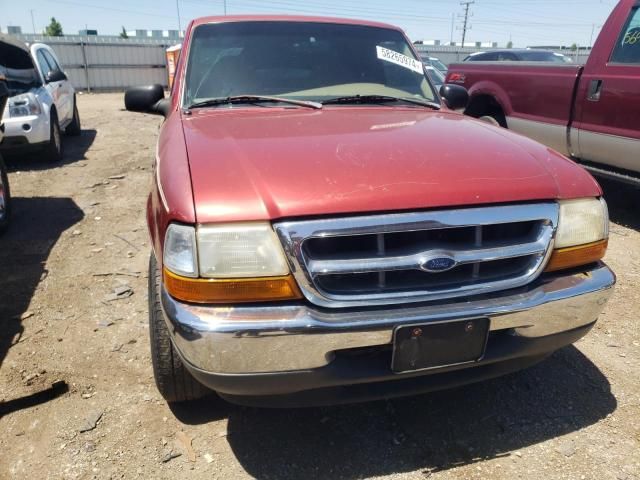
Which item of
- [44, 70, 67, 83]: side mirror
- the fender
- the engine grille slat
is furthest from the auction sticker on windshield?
[44, 70, 67, 83]: side mirror

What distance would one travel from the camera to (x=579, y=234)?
6.93 feet

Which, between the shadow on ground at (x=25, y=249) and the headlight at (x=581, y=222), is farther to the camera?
the shadow on ground at (x=25, y=249)

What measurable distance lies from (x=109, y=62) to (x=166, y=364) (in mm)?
21479

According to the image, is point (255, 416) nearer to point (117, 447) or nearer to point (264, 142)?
point (117, 447)

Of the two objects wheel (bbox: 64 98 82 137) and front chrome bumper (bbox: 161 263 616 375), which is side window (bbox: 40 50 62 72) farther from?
front chrome bumper (bbox: 161 263 616 375)

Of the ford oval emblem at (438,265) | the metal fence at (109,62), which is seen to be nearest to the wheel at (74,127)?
the ford oval emblem at (438,265)

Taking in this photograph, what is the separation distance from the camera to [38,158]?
761 cm

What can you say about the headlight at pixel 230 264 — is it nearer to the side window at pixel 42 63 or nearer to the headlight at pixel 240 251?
the headlight at pixel 240 251

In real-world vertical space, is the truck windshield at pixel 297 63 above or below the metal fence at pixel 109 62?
above

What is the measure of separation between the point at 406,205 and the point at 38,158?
7.35 meters

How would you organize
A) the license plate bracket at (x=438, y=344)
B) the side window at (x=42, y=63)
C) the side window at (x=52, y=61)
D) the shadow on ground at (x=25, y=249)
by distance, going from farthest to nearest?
1. the side window at (x=52, y=61)
2. the side window at (x=42, y=63)
3. the shadow on ground at (x=25, y=249)
4. the license plate bracket at (x=438, y=344)

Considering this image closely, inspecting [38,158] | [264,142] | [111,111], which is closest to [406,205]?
[264,142]

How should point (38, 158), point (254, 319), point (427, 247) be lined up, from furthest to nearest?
point (38, 158)
point (427, 247)
point (254, 319)

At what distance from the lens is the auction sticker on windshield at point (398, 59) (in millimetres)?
3447
